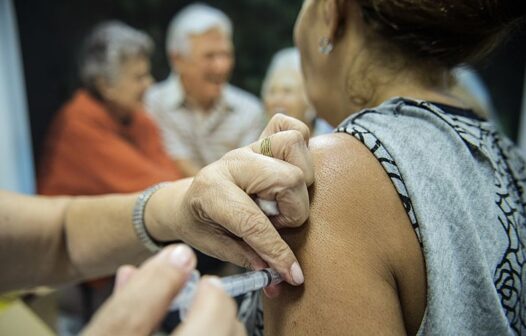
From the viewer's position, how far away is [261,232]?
64cm

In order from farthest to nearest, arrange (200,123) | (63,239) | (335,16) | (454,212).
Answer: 1. (200,123)
2. (63,239)
3. (335,16)
4. (454,212)

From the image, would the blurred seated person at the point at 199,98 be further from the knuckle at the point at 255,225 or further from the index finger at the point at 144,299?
the index finger at the point at 144,299

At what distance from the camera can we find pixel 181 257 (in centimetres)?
46

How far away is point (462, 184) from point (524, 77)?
12.1 feet

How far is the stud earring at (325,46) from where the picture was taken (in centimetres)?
99

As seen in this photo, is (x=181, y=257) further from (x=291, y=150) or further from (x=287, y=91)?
(x=287, y=91)

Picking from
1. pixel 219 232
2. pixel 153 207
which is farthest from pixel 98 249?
pixel 219 232

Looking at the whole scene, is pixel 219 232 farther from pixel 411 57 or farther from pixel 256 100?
pixel 256 100

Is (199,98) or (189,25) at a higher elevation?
(189,25)

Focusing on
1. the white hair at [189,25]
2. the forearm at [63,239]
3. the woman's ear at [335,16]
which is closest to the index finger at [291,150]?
the woman's ear at [335,16]

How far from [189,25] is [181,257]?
299 cm

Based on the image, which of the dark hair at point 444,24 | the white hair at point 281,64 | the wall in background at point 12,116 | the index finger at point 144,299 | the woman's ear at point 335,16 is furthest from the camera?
the white hair at point 281,64

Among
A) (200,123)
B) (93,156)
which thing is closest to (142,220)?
(93,156)

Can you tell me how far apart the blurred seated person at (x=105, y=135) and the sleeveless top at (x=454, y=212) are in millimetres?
2231
